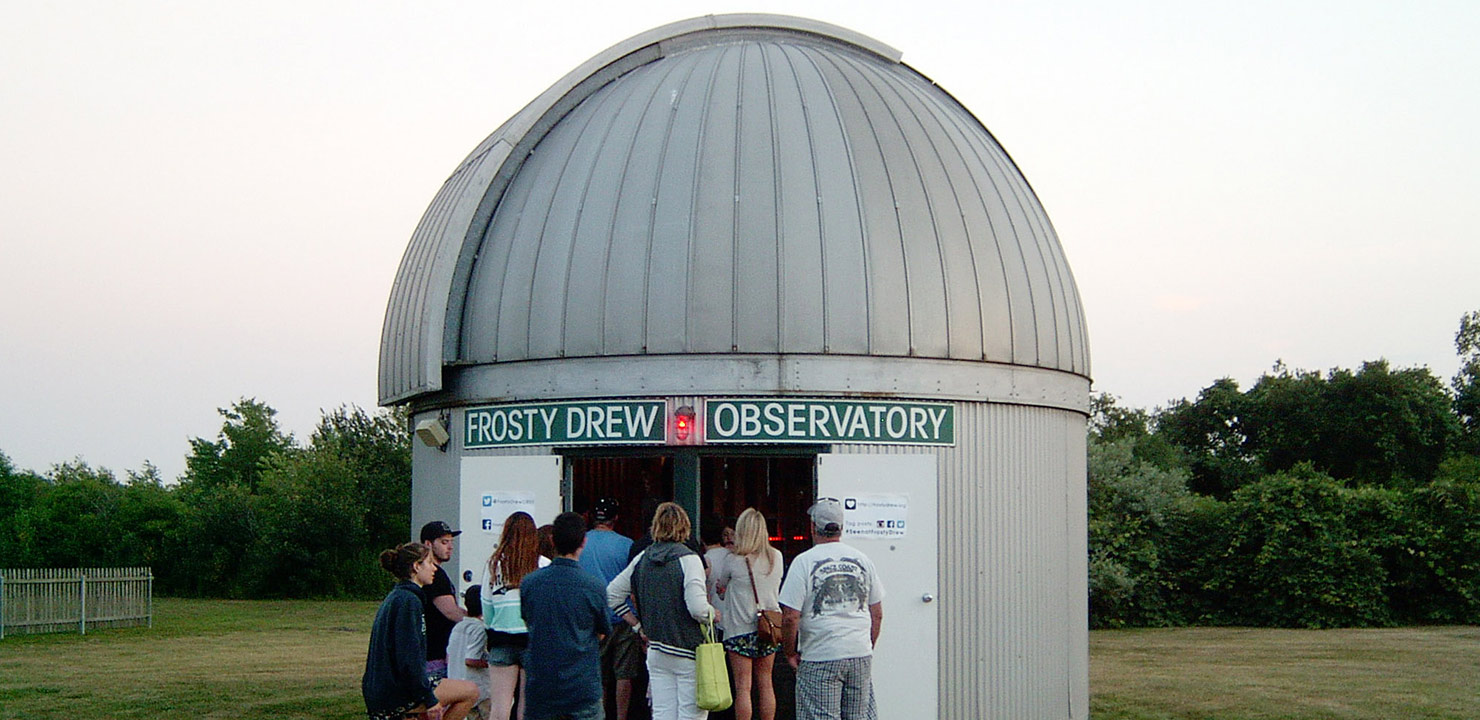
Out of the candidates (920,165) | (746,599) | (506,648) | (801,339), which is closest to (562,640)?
(506,648)

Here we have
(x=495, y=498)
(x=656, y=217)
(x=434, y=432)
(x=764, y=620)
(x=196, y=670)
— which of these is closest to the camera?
(x=764, y=620)

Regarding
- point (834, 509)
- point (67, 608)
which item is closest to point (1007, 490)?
point (834, 509)

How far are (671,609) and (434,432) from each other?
540 cm

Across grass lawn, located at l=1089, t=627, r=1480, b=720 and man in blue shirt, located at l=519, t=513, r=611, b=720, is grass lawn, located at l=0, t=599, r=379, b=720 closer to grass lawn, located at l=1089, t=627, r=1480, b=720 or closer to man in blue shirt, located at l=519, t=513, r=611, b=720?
man in blue shirt, located at l=519, t=513, r=611, b=720

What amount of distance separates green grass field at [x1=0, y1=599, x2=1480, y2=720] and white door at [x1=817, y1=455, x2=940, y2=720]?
13.1 ft

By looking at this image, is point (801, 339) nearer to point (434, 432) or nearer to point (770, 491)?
point (434, 432)

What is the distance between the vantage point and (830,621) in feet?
28.6

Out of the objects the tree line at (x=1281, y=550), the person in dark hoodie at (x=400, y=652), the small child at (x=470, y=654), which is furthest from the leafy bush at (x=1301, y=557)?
the person in dark hoodie at (x=400, y=652)

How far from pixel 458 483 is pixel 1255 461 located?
126 feet

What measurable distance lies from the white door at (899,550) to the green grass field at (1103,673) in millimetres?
3992

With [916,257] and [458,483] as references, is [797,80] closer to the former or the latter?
[916,257]

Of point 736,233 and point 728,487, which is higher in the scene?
point 736,233

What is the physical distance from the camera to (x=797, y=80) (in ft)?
45.3

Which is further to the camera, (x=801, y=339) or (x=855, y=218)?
(x=855, y=218)
